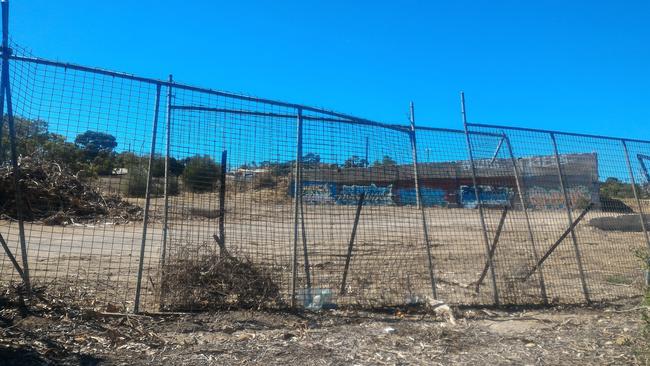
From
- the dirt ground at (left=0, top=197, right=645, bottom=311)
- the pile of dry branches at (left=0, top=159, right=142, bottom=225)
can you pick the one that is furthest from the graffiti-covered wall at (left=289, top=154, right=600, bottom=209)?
the pile of dry branches at (left=0, top=159, right=142, bottom=225)

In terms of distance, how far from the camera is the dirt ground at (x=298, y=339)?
427cm

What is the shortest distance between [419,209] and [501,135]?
1678mm

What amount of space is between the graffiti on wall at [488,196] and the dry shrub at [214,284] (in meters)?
3.01

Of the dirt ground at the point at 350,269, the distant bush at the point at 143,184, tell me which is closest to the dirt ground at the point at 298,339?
the dirt ground at the point at 350,269

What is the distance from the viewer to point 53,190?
1258 centimetres

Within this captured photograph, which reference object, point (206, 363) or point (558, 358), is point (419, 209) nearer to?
point (558, 358)

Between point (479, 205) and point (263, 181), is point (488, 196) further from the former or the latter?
point (263, 181)

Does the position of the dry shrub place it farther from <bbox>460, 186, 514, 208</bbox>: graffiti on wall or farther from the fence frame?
<bbox>460, 186, 514, 208</bbox>: graffiti on wall

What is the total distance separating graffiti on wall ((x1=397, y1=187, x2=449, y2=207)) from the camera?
21.8 feet

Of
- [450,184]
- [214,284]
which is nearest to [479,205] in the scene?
[450,184]

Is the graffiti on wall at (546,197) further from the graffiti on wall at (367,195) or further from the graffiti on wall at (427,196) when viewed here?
the graffiti on wall at (367,195)

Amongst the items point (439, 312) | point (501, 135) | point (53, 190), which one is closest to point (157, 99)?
point (439, 312)

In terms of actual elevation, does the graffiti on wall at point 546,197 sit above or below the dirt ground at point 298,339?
above

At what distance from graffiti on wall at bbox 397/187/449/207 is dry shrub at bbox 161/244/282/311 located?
2.16 m
